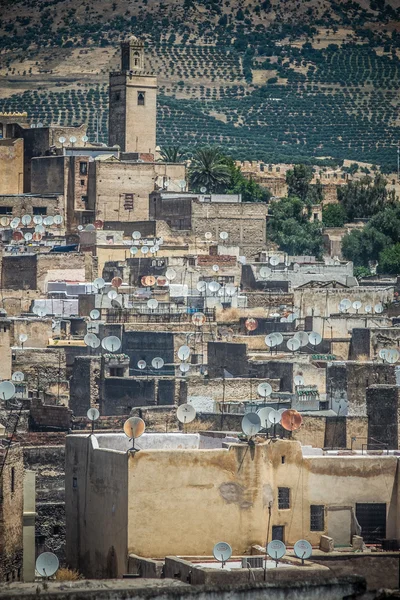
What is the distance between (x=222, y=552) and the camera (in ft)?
82.1

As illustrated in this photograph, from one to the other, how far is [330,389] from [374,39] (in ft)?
337

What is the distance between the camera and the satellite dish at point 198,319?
156 feet

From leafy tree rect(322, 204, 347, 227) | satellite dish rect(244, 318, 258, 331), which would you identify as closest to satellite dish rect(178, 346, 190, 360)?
satellite dish rect(244, 318, 258, 331)

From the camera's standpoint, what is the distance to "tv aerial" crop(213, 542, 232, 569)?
2500 centimetres

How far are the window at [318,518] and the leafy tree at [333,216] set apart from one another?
148 feet

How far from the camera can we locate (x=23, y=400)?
38562 millimetres

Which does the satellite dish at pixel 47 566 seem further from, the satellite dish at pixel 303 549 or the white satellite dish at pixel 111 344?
the white satellite dish at pixel 111 344

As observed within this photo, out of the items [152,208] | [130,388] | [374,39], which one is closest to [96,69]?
[374,39]

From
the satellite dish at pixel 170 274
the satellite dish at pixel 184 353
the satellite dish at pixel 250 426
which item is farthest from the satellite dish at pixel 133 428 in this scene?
the satellite dish at pixel 170 274

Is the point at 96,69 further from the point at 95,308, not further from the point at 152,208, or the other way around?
the point at 95,308

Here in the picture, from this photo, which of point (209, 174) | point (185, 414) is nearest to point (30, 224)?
point (209, 174)

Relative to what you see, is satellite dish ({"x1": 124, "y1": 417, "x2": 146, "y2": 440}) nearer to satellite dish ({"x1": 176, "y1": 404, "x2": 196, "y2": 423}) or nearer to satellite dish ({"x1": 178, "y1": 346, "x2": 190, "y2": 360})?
satellite dish ({"x1": 176, "y1": 404, "x2": 196, "y2": 423})

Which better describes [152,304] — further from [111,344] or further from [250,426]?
[250,426]

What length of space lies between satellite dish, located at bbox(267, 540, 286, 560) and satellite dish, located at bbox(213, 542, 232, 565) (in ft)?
1.61
